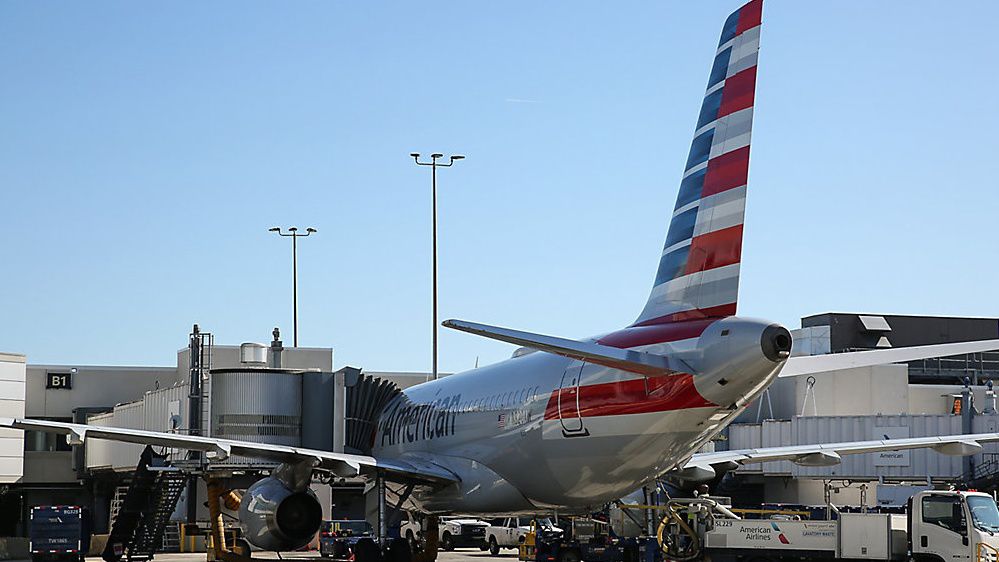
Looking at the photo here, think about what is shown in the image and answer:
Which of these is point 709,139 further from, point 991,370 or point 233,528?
point 991,370

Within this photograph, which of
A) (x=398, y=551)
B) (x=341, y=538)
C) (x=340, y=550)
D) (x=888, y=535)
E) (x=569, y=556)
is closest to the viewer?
(x=888, y=535)

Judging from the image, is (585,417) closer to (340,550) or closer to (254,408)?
(254,408)

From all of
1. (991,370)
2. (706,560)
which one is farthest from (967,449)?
(991,370)

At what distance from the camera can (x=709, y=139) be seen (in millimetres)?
19953

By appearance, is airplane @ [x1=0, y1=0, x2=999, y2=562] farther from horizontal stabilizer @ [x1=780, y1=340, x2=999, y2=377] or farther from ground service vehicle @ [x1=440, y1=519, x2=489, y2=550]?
ground service vehicle @ [x1=440, y1=519, x2=489, y2=550]

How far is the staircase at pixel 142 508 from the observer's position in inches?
1431

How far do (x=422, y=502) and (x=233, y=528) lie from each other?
1434cm

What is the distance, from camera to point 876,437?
4856 centimetres

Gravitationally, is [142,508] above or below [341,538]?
above

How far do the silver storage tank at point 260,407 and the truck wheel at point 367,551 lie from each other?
9.35 metres

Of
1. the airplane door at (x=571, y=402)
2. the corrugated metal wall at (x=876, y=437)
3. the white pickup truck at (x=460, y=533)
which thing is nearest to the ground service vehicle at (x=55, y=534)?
the white pickup truck at (x=460, y=533)

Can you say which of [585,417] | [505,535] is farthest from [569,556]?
[505,535]

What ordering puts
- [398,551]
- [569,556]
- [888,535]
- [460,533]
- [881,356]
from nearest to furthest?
[881,356], [888,535], [398,551], [569,556], [460,533]

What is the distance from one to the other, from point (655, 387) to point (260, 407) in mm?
18301
